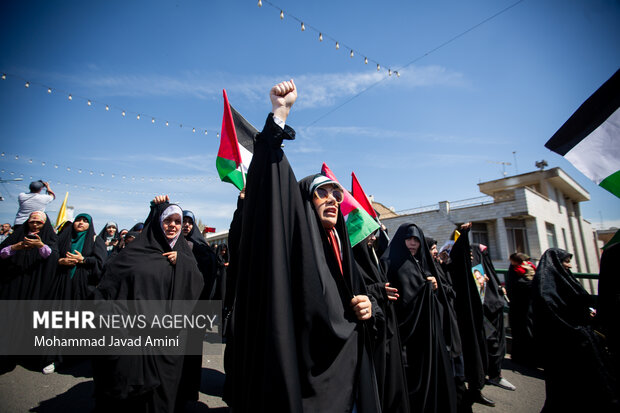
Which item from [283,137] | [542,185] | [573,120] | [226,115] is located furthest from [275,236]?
[542,185]

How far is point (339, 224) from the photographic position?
1937 mm

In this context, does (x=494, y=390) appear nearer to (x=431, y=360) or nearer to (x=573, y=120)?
(x=431, y=360)

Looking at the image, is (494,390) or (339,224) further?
(494,390)

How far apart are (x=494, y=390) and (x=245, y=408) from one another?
456 cm

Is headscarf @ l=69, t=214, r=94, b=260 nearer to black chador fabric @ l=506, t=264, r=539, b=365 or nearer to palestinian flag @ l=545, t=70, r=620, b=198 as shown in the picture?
palestinian flag @ l=545, t=70, r=620, b=198

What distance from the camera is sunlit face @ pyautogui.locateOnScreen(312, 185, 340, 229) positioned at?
1816mm

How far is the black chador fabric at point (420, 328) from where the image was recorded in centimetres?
287

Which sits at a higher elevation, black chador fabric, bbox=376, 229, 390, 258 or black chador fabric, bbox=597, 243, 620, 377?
black chador fabric, bbox=376, 229, 390, 258

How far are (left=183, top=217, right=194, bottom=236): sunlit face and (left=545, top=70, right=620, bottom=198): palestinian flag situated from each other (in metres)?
4.51

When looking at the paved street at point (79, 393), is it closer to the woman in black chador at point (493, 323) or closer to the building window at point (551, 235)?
the woman in black chador at point (493, 323)

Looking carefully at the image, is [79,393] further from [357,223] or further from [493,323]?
[493,323]

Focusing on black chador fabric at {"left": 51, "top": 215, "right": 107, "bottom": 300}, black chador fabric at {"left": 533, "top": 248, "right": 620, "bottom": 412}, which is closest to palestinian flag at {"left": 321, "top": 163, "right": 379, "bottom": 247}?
black chador fabric at {"left": 533, "top": 248, "right": 620, "bottom": 412}

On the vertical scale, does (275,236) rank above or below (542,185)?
below

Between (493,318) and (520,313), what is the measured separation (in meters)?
0.78
